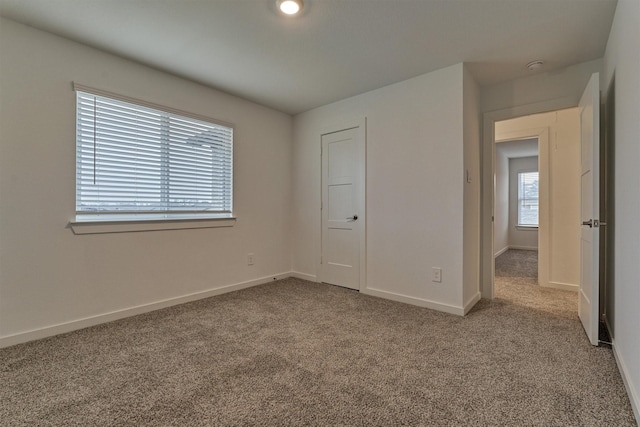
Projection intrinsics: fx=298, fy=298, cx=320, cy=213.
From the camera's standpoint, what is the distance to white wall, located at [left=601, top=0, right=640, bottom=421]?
148cm

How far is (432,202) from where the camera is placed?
297 cm

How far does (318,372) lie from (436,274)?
167cm

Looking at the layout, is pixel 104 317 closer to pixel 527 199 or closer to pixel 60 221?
pixel 60 221

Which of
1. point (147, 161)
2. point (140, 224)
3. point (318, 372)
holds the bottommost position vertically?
point (318, 372)

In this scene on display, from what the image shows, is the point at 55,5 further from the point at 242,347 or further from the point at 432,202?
the point at 432,202

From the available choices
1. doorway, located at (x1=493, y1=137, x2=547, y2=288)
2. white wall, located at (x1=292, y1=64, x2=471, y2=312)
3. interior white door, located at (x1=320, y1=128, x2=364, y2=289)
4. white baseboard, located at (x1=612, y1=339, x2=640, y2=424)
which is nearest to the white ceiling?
white wall, located at (x1=292, y1=64, x2=471, y2=312)

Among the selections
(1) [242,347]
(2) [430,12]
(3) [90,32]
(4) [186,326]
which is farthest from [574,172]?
(3) [90,32]

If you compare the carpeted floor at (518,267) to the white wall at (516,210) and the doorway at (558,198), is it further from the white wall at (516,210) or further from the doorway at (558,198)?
the white wall at (516,210)

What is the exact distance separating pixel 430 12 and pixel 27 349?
367 cm

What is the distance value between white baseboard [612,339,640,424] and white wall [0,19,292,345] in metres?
3.38

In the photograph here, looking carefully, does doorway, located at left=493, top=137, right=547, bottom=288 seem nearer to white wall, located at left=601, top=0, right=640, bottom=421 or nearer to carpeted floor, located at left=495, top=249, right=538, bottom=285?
carpeted floor, located at left=495, top=249, right=538, bottom=285

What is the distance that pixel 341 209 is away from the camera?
382 cm

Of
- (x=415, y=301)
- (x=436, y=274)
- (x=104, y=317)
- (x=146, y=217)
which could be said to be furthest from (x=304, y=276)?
(x=104, y=317)

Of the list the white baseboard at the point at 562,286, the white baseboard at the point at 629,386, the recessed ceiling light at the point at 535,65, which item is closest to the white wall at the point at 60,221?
the recessed ceiling light at the point at 535,65
